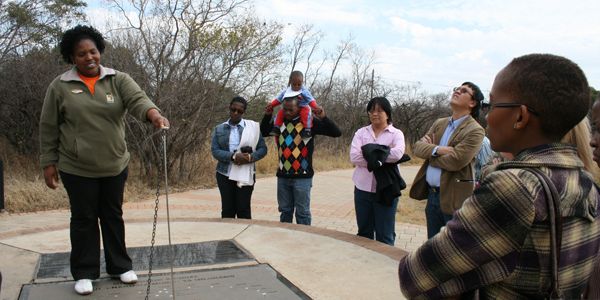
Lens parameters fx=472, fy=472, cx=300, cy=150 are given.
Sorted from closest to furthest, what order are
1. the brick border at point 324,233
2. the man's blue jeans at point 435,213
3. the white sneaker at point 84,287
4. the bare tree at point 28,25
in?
1. the white sneaker at point 84,287
2. the man's blue jeans at point 435,213
3. the brick border at point 324,233
4. the bare tree at point 28,25

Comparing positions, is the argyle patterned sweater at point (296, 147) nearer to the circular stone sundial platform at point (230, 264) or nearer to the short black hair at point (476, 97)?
the circular stone sundial platform at point (230, 264)

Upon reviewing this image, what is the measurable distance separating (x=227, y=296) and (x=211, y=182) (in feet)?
27.0

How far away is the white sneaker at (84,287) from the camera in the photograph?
9.70 feet

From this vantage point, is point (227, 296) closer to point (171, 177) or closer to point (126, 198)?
point (126, 198)

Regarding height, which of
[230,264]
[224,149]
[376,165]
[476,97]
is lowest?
[230,264]

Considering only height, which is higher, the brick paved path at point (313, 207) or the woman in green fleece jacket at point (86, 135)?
the woman in green fleece jacket at point (86, 135)

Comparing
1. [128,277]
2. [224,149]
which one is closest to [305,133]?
[224,149]

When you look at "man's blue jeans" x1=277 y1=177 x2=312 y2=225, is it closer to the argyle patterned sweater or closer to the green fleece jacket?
the argyle patterned sweater

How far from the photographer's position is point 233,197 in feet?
16.8

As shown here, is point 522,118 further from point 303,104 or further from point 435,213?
point 303,104

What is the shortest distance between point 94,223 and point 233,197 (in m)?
2.08

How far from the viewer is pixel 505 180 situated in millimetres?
1136

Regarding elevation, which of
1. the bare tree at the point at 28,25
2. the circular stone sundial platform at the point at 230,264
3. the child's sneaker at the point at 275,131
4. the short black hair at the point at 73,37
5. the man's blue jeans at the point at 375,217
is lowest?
the circular stone sundial platform at the point at 230,264

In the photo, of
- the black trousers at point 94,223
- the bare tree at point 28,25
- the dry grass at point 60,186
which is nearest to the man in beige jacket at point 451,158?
the black trousers at point 94,223
